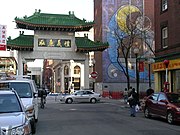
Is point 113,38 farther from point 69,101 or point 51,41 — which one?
point 69,101

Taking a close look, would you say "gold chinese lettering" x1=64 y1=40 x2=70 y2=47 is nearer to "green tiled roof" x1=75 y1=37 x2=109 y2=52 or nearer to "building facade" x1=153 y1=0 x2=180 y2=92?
"green tiled roof" x1=75 y1=37 x2=109 y2=52

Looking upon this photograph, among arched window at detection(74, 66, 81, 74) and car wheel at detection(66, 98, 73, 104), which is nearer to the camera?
car wheel at detection(66, 98, 73, 104)

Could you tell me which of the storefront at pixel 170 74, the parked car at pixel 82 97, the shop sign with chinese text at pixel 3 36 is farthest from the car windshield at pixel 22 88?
the parked car at pixel 82 97

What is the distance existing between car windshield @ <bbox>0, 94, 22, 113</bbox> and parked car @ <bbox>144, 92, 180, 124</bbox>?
9.45 m

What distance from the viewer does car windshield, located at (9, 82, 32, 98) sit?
602 inches

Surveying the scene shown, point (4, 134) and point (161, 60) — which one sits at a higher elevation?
point (161, 60)

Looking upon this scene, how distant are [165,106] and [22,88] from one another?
24.0 ft

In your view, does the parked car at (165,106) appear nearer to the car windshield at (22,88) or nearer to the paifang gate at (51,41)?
the car windshield at (22,88)

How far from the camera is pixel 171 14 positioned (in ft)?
96.6

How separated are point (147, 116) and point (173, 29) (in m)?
10.2

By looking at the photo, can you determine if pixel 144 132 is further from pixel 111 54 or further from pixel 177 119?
pixel 111 54

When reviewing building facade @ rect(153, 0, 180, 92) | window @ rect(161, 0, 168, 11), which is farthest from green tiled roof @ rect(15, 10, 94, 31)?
window @ rect(161, 0, 168, 11)

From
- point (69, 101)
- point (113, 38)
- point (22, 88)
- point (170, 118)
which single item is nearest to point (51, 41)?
point (69, 101)

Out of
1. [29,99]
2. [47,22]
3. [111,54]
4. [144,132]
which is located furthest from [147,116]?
[111,54]
